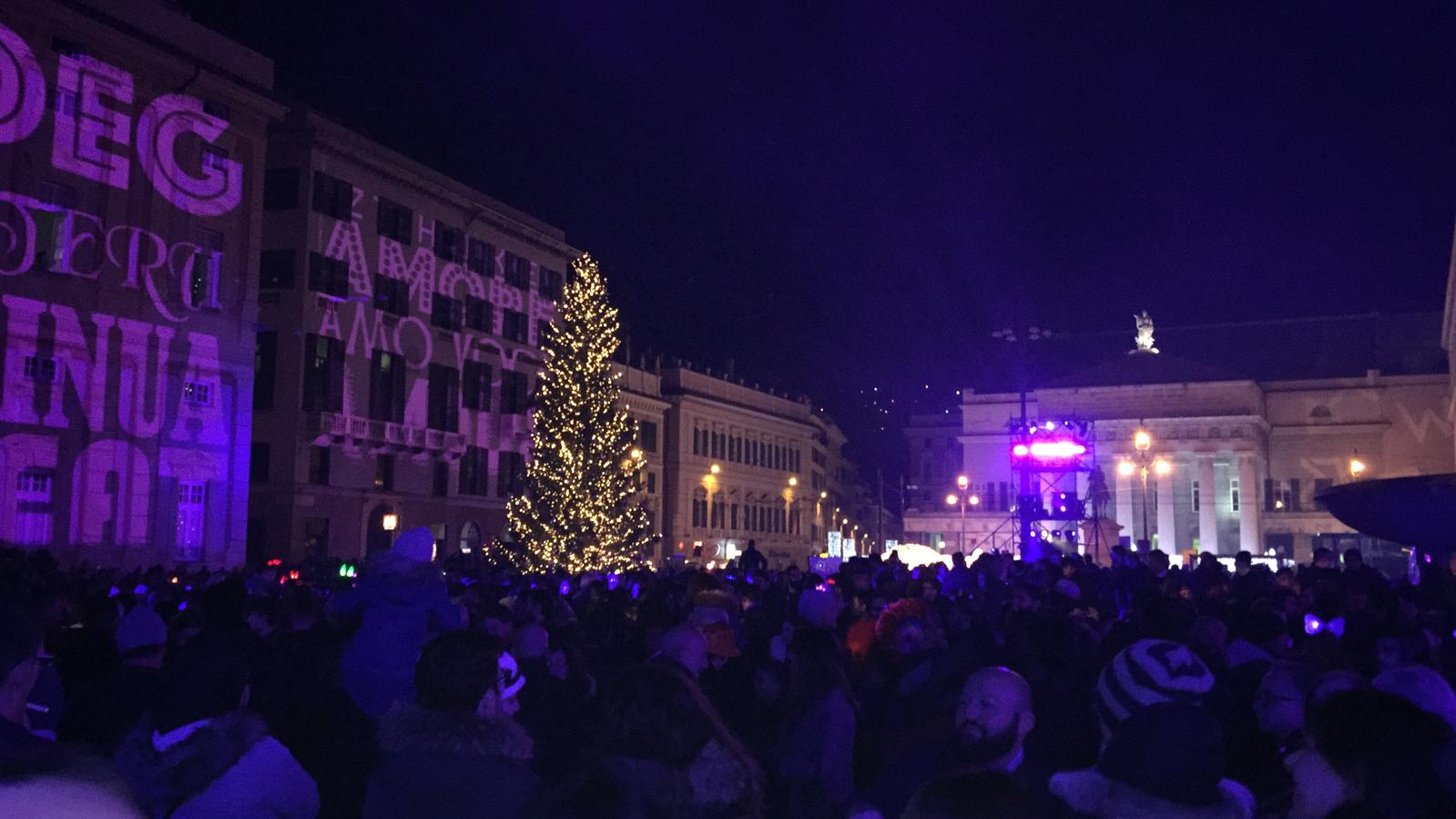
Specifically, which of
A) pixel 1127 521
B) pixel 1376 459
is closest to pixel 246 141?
pixel 1127 521

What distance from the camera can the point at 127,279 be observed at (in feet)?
114

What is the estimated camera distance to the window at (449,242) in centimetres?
5075

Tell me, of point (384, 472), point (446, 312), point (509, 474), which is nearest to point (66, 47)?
point (384, 472)

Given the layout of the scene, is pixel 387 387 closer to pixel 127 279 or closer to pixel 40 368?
pixel 127 279

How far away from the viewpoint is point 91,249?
33781 mm

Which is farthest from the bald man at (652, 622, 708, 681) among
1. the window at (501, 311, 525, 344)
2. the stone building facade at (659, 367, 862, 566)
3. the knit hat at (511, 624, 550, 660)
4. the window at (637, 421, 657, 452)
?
the window at (637, 421, 657, 452)

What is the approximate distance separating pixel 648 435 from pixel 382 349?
2814cm

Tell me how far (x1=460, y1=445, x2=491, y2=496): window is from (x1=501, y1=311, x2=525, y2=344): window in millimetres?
5257

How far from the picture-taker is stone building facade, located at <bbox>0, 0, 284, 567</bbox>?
104 ft

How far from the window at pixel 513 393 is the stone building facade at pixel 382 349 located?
80mm

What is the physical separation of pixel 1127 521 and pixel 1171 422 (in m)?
7.36

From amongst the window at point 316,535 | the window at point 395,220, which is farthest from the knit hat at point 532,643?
the window at point 395,220

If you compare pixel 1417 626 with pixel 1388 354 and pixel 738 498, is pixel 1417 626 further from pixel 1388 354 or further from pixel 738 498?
pixel 1388 354

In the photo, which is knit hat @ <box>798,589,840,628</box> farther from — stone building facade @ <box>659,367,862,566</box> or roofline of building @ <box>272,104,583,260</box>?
stone building facade @ <box>659,367,862,566</box>
